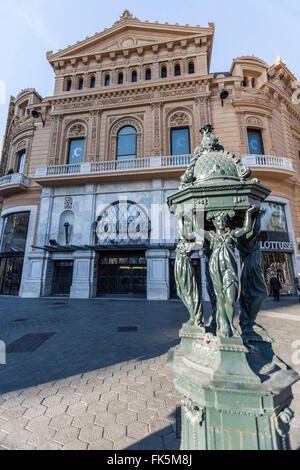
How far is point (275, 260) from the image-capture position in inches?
545

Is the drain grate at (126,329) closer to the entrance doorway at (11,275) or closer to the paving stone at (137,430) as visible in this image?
the paving stone at (137,430)

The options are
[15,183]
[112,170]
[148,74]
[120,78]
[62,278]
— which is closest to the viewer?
[112,170]

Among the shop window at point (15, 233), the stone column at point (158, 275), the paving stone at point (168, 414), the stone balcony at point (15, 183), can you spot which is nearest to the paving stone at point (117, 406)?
the paving stone at point (168, 414)

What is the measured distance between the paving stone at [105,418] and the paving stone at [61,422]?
0.32 meters

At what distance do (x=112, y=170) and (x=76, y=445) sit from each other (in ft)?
47.3

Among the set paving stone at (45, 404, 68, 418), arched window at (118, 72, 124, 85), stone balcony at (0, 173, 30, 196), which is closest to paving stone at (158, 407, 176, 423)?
paving stone at (45, 404, 68, 418)

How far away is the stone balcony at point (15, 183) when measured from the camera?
51.7 feet

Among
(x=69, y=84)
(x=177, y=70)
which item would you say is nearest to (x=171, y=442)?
(x=177, y=70)

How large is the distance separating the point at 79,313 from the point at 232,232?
26.8ft

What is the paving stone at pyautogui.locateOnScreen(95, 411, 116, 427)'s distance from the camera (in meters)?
2.36

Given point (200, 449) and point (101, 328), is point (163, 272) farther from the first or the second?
point (200, 449)

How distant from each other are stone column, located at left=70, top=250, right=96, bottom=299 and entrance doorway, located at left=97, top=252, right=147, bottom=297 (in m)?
0.92

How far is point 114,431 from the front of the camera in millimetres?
2234

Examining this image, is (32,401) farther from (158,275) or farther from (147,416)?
(158,275)
